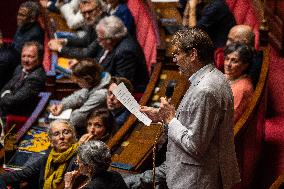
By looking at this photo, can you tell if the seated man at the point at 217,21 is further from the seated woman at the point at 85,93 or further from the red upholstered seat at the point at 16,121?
the red upholstered seat at the point at 16,121

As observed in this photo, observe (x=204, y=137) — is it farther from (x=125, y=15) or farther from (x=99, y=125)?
(x=125, y=15)

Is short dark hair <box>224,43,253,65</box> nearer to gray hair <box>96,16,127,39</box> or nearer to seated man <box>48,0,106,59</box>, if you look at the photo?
gray hair <box>96,16,127,39</box>

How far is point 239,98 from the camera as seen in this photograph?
2230mm

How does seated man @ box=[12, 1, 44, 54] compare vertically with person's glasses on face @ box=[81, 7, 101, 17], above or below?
below

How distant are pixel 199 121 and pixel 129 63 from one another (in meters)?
1.44

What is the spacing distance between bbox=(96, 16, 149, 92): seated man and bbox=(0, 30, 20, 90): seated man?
0.56m

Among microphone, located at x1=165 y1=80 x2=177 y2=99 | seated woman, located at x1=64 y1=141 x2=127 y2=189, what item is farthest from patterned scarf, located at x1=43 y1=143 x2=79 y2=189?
microphone, located at x1=165 y1=80 x2=177 y2=99

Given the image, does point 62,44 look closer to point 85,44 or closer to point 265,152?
point 85,44

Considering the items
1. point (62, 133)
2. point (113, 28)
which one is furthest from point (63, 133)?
point (113, 28)

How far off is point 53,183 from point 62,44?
4.20ft

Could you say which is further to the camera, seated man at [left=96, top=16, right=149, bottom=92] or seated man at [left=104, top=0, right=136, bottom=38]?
seated man at [left=104, top=0, right=136, bottom=38]

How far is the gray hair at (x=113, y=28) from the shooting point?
2945 millimetres

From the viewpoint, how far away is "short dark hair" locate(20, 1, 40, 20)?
11.6ft

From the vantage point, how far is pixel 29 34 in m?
3.55
